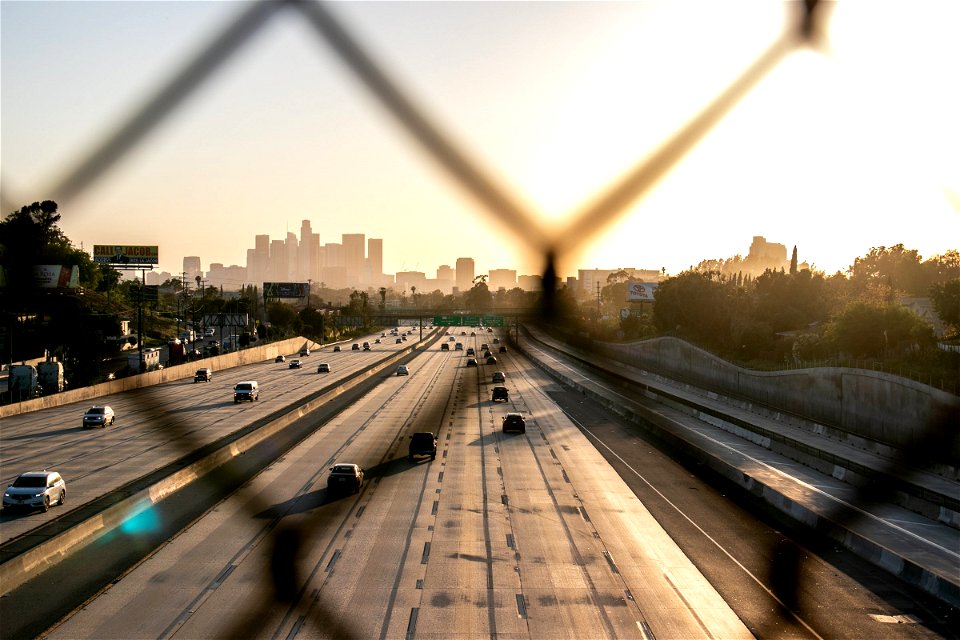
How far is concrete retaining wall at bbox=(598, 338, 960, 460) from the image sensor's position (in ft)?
126

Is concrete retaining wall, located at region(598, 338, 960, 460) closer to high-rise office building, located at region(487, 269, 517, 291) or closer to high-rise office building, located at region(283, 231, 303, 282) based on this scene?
high-rise office building, located at region(283, 231, 303, 282)

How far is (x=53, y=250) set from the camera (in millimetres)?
5730

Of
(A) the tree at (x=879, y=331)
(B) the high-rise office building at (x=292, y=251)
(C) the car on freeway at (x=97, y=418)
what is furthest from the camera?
(A) the tree at (x=879, y=331)

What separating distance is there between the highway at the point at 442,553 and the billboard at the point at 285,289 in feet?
441

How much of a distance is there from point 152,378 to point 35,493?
52.8 metres

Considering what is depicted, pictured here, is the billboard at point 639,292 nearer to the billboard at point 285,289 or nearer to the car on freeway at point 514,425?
the billboard at point 285,289

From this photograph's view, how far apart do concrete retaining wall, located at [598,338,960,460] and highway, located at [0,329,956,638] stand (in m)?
10.6

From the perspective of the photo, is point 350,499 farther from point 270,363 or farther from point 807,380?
point 270,363

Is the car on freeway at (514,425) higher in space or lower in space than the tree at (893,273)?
lower

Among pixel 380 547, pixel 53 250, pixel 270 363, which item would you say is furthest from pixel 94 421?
pixel 270 363

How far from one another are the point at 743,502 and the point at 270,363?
94382 mm

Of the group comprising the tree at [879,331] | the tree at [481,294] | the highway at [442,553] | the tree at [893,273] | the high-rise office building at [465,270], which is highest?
the tree at [893,273]

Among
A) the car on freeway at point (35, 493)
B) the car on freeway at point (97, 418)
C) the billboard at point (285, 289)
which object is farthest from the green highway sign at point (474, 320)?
the billboard at point (285, 289)

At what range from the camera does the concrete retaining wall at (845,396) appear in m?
38.3
